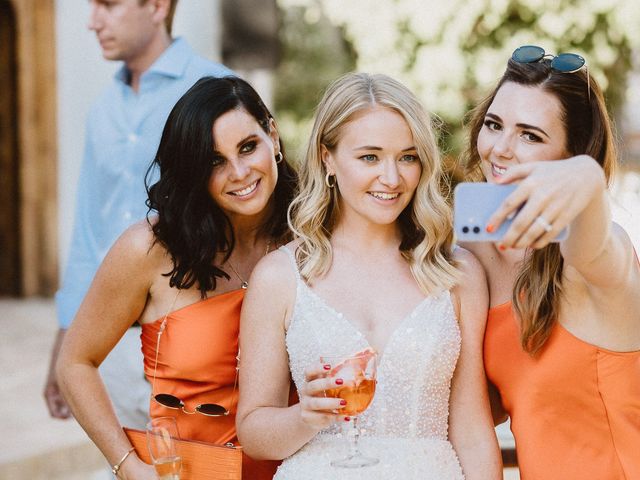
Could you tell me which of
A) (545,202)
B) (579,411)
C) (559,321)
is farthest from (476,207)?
(579,411)

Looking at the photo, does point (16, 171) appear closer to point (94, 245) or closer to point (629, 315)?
point (94, 245)

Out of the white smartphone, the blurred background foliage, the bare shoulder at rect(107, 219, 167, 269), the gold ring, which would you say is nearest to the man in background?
the bare shoulder at rect(107, 219, 167, 269)

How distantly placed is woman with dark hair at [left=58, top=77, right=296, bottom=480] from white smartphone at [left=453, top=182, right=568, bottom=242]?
1.12m

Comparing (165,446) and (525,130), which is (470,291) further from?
(165,446)

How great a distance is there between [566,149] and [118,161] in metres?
1.80

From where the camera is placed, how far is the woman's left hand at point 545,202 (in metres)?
1.89

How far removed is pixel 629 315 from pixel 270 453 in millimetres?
1030

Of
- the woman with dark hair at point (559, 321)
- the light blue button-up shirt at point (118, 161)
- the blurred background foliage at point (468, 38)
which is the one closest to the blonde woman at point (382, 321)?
the woman with dark hair at point (559, 321)

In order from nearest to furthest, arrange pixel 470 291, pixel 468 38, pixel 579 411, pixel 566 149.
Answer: pixel 579 411
pixel 566 149
pixel 470 291
pixel 468 38

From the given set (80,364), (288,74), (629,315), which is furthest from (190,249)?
(288,74)

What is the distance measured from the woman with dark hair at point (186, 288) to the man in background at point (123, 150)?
676 millimetres

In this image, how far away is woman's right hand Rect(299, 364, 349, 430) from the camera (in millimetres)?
2359

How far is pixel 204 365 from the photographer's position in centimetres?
297

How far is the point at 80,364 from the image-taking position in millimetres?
3041
